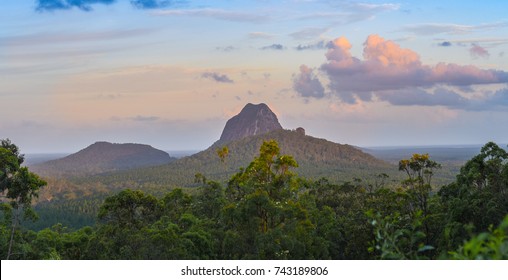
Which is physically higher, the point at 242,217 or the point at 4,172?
the point at 4,172

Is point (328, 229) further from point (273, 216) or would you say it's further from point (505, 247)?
point (505, 247)

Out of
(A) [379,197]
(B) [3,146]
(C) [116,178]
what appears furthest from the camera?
(C) [116,178]

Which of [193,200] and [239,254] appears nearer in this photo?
[239,254]

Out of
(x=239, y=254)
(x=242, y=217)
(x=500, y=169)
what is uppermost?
(x=500, y=169)

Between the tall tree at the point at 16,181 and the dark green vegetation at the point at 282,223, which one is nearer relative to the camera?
the dark green vegetation at the point at 282,223

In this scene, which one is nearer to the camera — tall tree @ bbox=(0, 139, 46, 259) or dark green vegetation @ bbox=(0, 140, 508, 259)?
dark green vegetation @ bbox=(0, 140, 508, 259)

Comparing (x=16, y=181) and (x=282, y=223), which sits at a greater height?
(x=16, y=181)

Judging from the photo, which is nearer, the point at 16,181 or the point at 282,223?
the point at 282,223

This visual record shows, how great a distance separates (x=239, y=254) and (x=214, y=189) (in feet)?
53.7

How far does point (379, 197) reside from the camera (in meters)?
30.6

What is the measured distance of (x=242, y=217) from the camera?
63.6 feet

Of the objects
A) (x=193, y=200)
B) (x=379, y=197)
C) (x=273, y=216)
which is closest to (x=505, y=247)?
(x=273, y=216)

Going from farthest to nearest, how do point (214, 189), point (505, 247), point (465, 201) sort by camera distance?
point (214, 189), point (465, 201), point (505, 247)

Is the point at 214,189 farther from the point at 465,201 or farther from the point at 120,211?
the point at 465,201
